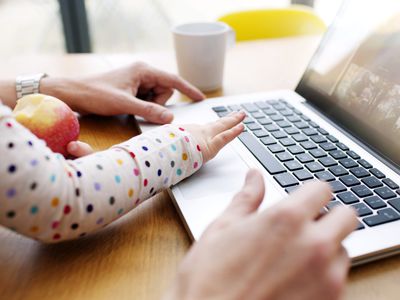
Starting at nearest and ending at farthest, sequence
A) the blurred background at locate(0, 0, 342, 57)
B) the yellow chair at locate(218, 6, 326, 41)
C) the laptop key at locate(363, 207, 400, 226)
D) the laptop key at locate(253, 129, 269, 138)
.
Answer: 1. the laptop key at locate(363, 207, 400, 226)
2. the laptop key at locate(253, 129, 269, 138)
3. the yellow chair at locate(218, 6, 326, 41)
4. the blurred background at locate(0, 0, 342, 57)

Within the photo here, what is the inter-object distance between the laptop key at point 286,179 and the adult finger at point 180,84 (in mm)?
326

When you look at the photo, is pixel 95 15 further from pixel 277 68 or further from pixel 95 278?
pixel 95 278

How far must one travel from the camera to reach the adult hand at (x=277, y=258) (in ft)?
0.97

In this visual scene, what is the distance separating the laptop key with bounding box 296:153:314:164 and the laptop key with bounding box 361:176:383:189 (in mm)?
76

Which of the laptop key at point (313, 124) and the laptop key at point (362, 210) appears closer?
the laptop key at point (362, 210)

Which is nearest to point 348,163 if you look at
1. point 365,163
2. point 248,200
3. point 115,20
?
point 365,163

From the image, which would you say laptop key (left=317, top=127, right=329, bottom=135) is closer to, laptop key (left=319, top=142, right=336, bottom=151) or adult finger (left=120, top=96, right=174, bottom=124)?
laptop key (left=319, top=142, right=336, bottom=151)

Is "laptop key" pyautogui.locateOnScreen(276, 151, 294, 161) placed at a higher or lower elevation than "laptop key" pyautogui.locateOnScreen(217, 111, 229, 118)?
higher

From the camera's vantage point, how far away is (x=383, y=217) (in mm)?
438

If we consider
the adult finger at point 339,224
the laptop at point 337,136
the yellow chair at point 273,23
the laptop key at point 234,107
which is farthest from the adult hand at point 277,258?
the yellow chair at point 273,23

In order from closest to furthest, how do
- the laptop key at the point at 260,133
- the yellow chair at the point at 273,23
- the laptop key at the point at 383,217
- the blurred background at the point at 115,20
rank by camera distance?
the laptop key at the point at 383,217 → the laptop key at the point at 260,133 → the yellow chair at the point at 273,23 → the blurred background at the point at 115,20

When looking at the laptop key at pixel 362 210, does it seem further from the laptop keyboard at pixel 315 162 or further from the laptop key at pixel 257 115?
the laptop key at pixel 257 115

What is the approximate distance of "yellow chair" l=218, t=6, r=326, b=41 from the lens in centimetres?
138

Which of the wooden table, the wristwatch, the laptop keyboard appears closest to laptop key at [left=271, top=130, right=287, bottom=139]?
the laptop keyboard
